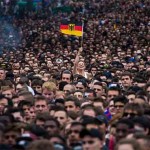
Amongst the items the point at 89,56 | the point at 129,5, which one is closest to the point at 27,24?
the point at 129,5

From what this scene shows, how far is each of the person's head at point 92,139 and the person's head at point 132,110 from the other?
5.39 ft

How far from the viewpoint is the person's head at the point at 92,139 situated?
939 cm

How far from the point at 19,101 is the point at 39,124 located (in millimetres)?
2356

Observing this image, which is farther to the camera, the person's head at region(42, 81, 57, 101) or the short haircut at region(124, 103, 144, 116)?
the person's head at region(42, 81, 57, 101)

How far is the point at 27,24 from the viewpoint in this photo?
4291 centimetres

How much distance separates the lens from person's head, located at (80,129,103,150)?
9387 millimetres

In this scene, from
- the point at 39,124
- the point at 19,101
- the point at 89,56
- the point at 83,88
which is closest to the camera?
the point at 39,124

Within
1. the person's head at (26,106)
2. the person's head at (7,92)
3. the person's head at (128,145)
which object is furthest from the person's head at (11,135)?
the person's head at (7,92)

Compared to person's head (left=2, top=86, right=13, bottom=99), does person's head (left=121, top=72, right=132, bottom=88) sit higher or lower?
lower

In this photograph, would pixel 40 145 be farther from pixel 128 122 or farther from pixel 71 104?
pixel 71 104

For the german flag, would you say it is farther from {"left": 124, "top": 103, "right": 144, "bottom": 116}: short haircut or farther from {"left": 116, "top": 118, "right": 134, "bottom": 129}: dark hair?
{"left": 116, "top": 118, "right": 134, "bottom": 129}: dark hair

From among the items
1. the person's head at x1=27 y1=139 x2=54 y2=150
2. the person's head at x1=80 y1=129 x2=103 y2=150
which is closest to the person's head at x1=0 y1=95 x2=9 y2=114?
the person's head at x1=80 y1=129 x2=103 y2=150

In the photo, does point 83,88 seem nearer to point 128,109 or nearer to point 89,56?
point 128,109

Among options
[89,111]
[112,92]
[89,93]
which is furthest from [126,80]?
[89,111]
